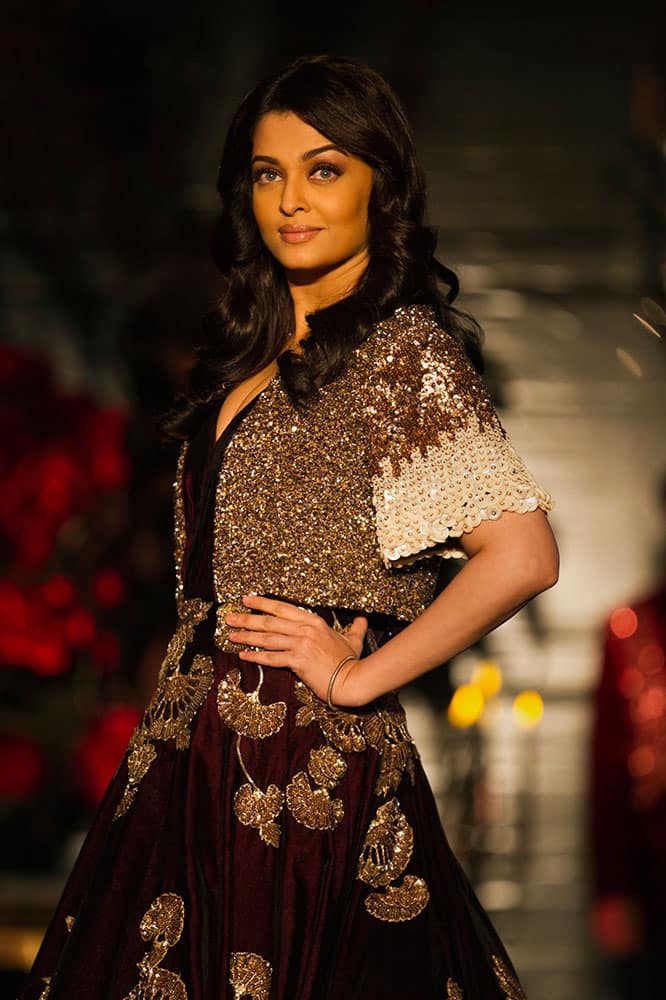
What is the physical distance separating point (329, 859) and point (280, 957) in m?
0.12

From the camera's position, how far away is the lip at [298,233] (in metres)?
1.82

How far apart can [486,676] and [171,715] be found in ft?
9.75

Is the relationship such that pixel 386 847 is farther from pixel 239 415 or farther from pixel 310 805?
pixel 239 415

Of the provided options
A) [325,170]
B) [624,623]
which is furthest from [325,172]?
[624,623]

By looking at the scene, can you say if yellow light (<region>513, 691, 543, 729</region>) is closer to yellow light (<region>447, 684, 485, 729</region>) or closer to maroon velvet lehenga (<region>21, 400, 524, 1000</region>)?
yellow light (<region>447, 684, 485, 729</region>)

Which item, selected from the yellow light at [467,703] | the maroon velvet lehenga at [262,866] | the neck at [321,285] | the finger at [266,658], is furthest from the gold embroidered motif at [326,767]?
the yellow light at [467,703]

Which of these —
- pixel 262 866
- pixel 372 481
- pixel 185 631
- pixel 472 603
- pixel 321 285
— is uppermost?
pixel 321 285

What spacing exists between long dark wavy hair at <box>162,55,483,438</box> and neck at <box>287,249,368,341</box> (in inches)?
0.8

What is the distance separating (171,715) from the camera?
1741 mm

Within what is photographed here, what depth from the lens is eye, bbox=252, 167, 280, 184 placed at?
185cm

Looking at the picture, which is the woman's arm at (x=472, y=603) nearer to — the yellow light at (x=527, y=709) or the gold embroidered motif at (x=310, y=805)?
the gold embroidered motif at (x=310, y=805)

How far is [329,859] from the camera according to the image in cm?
165

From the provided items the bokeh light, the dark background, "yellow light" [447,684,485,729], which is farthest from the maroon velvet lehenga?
"yellow light" [447,684,485,729]

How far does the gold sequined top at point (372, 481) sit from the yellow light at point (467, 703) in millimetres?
2878
